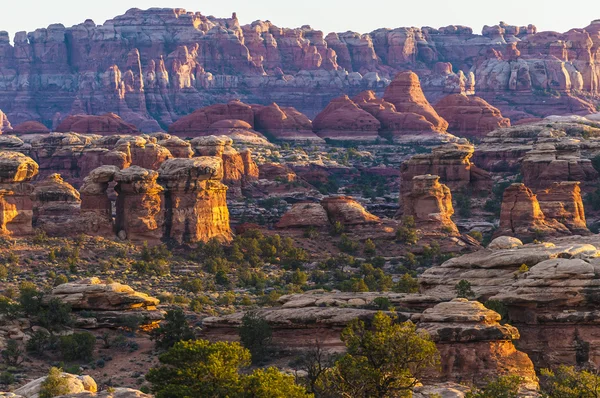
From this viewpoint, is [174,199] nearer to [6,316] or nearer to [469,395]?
[6,316]

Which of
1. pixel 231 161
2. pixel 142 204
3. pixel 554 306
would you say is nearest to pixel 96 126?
pixel 231 161

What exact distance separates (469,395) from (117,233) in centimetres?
4557

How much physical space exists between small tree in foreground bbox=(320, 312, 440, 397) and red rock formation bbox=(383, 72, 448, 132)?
417 feet

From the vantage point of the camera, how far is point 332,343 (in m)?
55.7

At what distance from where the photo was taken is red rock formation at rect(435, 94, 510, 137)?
172663mm

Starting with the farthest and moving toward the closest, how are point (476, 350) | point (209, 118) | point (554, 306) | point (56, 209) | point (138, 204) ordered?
1. point (209, 118)
2. point (56, 209)
3. point (138, 204)
4. point (554, 306)
5. point (476, 350)

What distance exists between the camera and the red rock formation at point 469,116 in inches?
6798

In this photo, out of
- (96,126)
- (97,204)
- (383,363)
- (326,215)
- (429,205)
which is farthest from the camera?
(96,126)

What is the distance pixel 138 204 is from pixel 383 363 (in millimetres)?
40722

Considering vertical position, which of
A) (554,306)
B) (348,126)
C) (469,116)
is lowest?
(348,126)

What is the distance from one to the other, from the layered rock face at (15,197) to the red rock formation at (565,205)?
119 ft

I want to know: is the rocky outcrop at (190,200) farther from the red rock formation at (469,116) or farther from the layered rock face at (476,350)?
the red rock formation at (469,116)

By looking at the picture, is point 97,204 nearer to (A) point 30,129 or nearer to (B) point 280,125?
(A) point 30,129

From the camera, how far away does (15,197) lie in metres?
81.0
